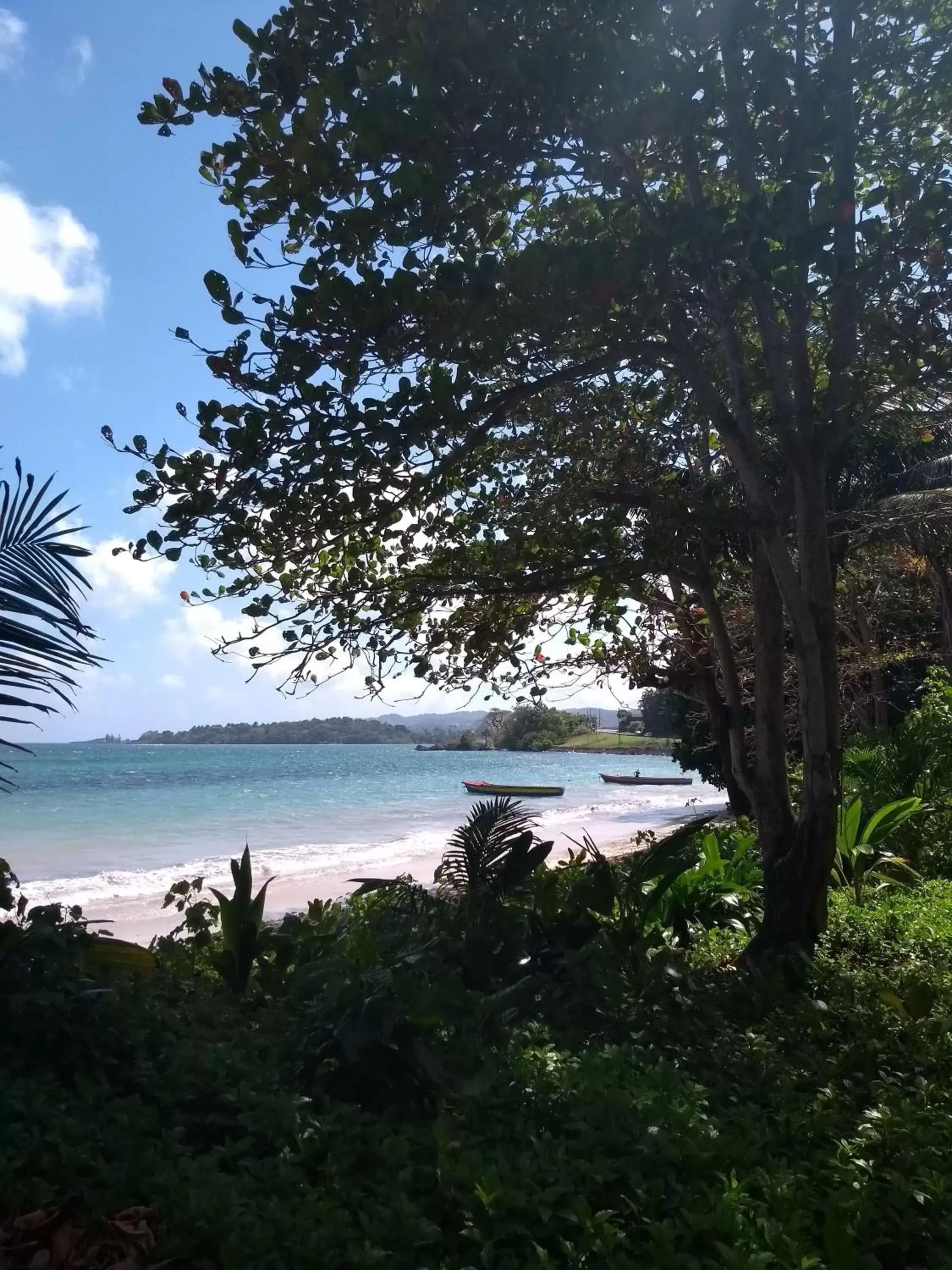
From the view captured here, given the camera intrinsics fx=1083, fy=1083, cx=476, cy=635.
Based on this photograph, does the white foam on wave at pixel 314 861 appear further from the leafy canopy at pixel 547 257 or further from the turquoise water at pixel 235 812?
the leafy canopy at pixel 547 257

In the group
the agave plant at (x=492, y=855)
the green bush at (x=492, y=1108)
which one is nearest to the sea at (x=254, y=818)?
the agave plant at (x=492, y=855)

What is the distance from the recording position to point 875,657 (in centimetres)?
1280

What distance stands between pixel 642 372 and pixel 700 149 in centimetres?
136

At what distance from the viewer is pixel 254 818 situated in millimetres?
32969

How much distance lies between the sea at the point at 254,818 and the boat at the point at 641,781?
3.12 feet

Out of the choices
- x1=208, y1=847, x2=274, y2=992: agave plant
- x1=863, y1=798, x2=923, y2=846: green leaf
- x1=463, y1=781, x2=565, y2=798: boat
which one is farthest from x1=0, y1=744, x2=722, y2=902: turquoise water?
x1=863, y1=798, x2=923, y2=846: green leaf

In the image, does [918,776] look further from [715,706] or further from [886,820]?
[886,820]

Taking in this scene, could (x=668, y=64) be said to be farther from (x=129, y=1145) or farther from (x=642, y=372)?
(x=129, y=1145)

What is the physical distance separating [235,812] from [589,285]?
31.8m

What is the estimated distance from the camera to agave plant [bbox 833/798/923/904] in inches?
326

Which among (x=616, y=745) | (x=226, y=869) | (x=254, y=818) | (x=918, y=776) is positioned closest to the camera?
(x=918, y=776)

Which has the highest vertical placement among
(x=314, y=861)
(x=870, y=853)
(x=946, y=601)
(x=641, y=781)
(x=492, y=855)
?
(x=946, y=601)

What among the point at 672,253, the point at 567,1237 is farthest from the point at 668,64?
the point at 567,1237

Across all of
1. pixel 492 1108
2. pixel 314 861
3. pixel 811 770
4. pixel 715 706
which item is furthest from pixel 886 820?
pixel 314 861
